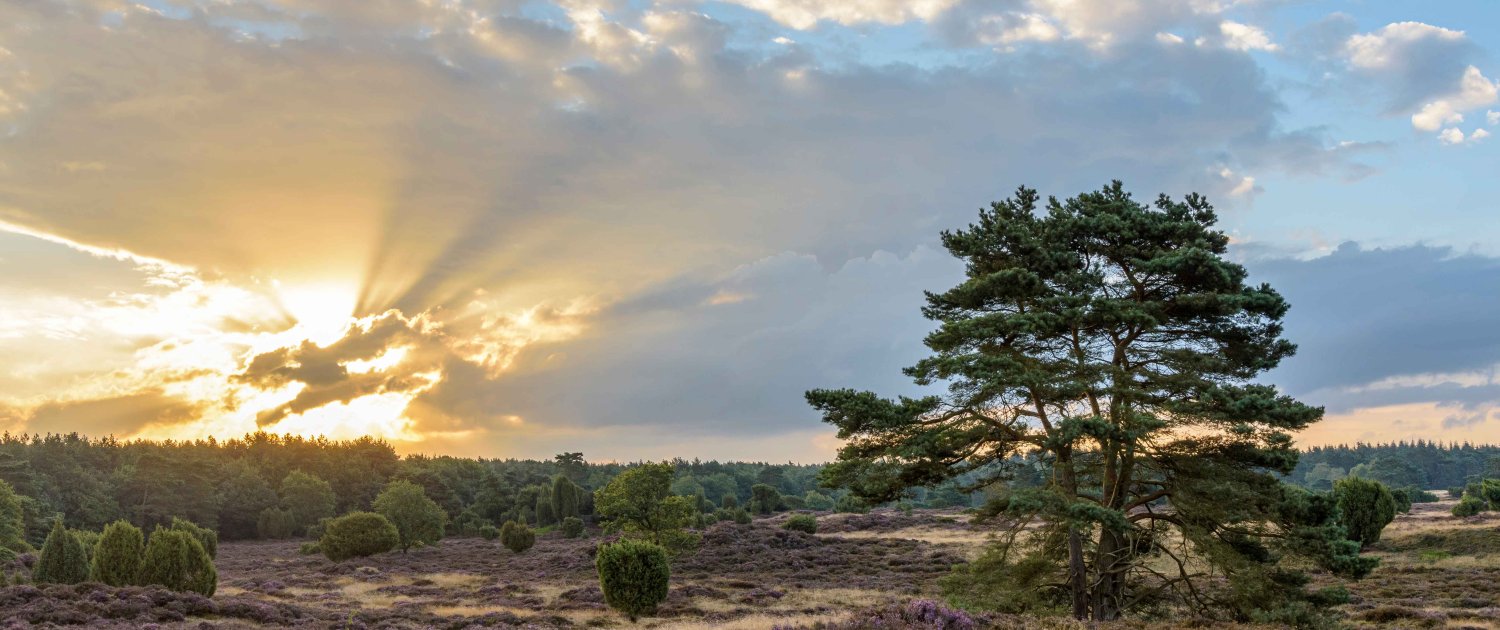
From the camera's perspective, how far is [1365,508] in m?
48.1

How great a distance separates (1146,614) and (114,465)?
391 feet

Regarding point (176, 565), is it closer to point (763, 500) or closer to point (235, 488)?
point (763, 500)

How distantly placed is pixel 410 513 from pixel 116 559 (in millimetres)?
41217

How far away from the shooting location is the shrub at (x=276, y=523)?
93.9 m

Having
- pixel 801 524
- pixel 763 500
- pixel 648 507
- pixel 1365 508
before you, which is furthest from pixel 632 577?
A: pixel 763 500

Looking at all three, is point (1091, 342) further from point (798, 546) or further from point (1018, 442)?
point (798, 546)

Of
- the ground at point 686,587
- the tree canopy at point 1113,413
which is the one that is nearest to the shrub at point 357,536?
the ground at point 686,587

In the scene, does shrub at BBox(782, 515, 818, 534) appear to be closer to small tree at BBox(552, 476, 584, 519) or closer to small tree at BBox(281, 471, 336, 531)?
small tree at BBox(552, 476, 584, 519)

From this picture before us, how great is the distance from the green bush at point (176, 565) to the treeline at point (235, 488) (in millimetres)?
44214

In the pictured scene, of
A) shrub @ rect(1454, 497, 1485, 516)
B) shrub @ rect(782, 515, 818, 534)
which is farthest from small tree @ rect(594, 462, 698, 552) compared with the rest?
shrub @ rect(1454, 497, 1485, 516)

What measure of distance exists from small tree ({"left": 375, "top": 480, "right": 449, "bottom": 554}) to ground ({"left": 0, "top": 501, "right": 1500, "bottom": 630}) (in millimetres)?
2249

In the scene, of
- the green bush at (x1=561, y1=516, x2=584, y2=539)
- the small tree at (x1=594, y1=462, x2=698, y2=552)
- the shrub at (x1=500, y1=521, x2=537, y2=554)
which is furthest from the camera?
the green bush at (x1=561, y1=516, x2=584, y2=539)

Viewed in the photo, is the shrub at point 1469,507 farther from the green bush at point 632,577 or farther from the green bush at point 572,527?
the green bush at point 572,527

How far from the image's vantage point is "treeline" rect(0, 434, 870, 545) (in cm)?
8606
